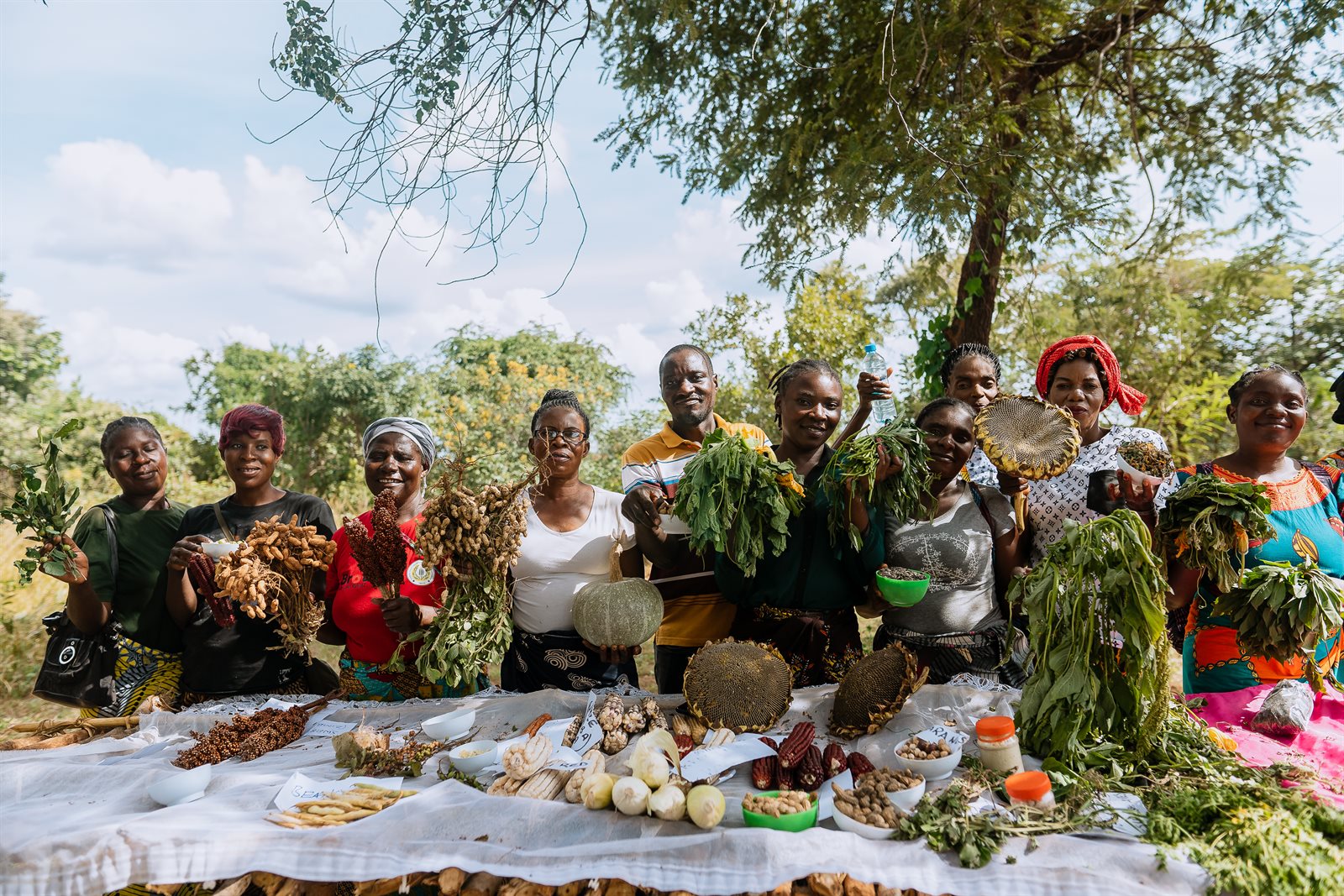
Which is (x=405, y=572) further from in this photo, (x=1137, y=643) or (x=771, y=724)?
(x=1137, y=643)

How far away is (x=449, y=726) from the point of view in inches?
128

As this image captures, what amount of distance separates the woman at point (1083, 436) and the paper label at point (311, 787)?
2838 millimetres

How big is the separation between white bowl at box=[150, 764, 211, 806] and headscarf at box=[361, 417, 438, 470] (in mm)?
1544

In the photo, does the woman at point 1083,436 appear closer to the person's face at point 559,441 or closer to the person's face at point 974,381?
the person's face at point 974,381

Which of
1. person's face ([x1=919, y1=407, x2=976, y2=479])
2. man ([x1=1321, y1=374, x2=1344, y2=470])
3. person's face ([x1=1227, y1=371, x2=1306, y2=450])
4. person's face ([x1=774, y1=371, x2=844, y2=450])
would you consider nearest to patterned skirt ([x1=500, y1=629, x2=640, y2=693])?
person's face ([x1=774, y1=371, x2=844, y2=450])

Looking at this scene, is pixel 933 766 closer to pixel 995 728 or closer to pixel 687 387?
pixel 995 728

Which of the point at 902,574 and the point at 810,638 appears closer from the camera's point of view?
the point at 902,574

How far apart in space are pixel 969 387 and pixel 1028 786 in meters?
2.21

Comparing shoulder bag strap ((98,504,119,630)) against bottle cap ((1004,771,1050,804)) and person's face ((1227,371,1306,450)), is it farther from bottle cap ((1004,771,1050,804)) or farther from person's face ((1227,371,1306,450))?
person's face ((1227,371,1306,450))

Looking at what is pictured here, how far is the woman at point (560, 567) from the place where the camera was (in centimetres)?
377

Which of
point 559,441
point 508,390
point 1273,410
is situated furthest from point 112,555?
point 508,390

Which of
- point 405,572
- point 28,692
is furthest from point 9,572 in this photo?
point 405,572

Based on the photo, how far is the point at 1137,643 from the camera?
2826 mm

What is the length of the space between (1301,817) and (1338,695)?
1106 millimetres
